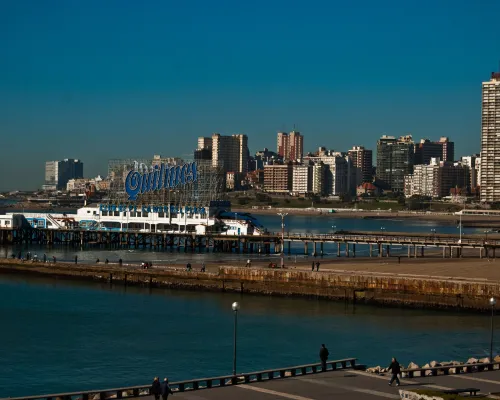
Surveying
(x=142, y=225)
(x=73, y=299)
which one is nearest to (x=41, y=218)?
(x=142, y=225)

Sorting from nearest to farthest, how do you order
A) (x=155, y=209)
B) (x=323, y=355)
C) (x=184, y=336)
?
(x=323, y=355) → (x=184, y=336) → (x=155, y=209)

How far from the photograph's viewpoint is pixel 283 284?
179 ft

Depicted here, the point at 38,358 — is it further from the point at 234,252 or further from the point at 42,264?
the point at 234,252

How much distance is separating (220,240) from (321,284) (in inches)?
1399

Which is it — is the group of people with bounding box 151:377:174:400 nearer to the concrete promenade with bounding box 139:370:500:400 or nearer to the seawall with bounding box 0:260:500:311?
the concrete promenade with bounding box 139:370:500:400

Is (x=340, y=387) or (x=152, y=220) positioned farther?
(x=152, y=220)

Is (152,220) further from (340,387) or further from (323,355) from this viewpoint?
(340,387)

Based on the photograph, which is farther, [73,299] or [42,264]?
[42,264]

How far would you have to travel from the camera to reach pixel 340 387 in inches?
993

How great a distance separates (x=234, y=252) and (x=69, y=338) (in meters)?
47.0

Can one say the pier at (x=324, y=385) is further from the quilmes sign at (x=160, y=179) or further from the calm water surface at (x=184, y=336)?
the quilmes sign at (x=160, y=179)

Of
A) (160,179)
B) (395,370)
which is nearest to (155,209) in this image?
(160,179)

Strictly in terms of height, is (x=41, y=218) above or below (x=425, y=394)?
above

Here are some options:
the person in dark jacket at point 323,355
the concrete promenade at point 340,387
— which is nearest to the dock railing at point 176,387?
the person in dark jacket at point 323,355
